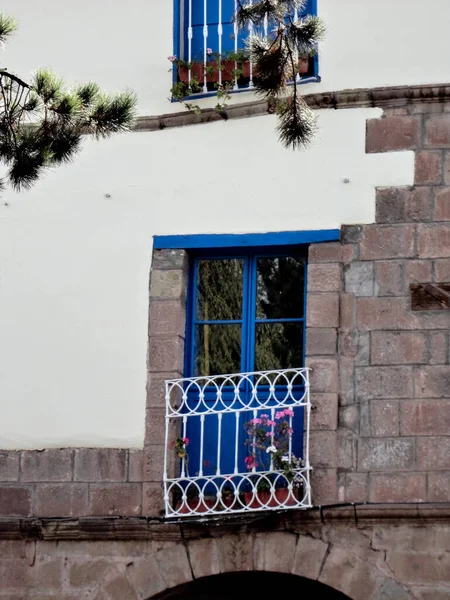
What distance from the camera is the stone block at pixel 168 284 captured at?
1061 centimetres

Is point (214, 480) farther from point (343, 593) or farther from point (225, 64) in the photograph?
point (225, 64)

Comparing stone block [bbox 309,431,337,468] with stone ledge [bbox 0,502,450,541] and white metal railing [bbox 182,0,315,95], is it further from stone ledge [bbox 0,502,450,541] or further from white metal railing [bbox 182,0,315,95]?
white metal railing [bbox 182,0,315,95]

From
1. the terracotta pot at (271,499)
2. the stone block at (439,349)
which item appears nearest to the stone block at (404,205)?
the stone block at (439,349)

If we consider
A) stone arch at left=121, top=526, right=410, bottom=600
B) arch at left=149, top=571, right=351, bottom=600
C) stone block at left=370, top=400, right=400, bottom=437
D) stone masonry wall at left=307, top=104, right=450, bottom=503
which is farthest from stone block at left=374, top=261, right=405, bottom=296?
arch at left=149, top=571, right=351, bottom=600

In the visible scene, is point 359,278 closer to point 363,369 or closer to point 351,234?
point 351,234

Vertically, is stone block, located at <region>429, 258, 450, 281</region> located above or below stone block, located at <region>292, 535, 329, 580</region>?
above

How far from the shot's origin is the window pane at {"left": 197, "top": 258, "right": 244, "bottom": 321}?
1075cm

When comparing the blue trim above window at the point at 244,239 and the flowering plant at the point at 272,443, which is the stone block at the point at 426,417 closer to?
the flowering plant at the point at 272,443

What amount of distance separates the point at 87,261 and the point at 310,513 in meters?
2.23

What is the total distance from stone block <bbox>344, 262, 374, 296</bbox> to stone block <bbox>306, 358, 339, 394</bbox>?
47cm

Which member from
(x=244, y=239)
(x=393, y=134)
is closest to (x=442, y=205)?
(x=393, y=134)

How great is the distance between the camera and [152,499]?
1027 cm

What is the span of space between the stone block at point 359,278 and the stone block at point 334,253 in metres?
0.06

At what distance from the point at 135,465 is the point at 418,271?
212 centimetres
